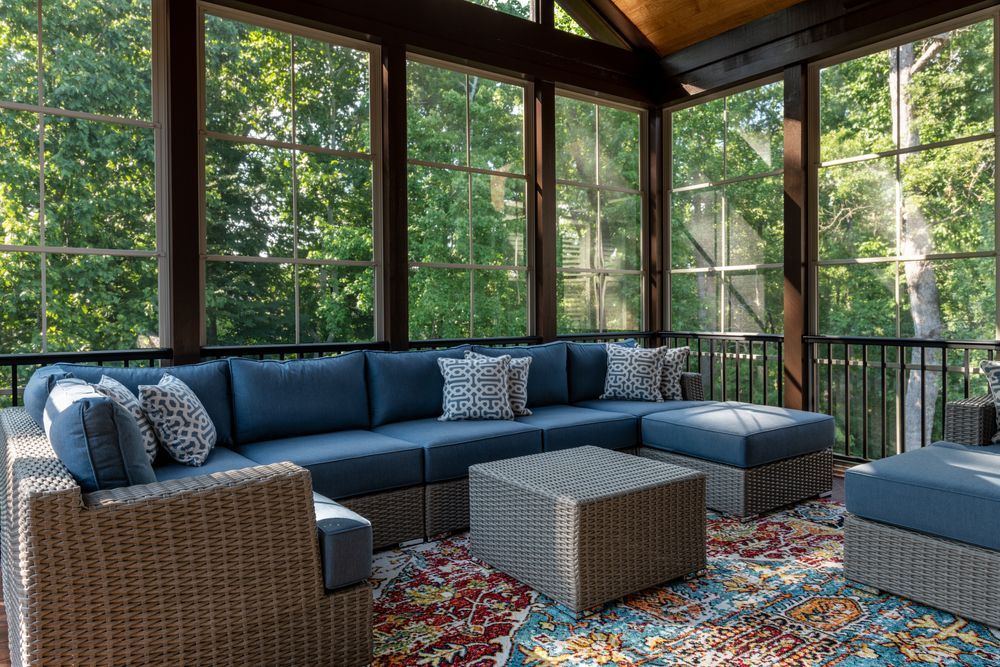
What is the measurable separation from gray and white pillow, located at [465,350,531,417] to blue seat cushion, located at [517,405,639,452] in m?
0.08

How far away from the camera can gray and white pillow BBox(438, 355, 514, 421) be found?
3625mm

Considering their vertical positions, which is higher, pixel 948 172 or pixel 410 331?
pixel 948 172

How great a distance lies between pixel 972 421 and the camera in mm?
3006

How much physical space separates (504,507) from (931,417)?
302 centimetres

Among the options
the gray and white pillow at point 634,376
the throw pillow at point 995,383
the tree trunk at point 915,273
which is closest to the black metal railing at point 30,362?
the gray and white pillow at point 634,376

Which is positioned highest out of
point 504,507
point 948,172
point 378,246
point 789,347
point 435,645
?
point 948,172

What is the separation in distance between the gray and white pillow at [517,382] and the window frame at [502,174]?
32.9 inches

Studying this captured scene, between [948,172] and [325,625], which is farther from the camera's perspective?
[948,172]

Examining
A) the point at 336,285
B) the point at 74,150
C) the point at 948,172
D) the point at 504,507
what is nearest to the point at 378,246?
the point at 336,285

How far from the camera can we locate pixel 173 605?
1.72 metres

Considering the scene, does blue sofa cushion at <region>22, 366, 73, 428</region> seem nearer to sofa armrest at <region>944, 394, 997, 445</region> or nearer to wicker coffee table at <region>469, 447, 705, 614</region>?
wicker coffee table at <region>469, 447, 705, 614</region>

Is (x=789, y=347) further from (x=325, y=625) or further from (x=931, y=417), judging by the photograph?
(x=325, y=625)

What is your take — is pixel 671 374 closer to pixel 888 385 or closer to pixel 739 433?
pixel 739 433

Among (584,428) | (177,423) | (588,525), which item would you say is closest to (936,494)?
(588,525)
